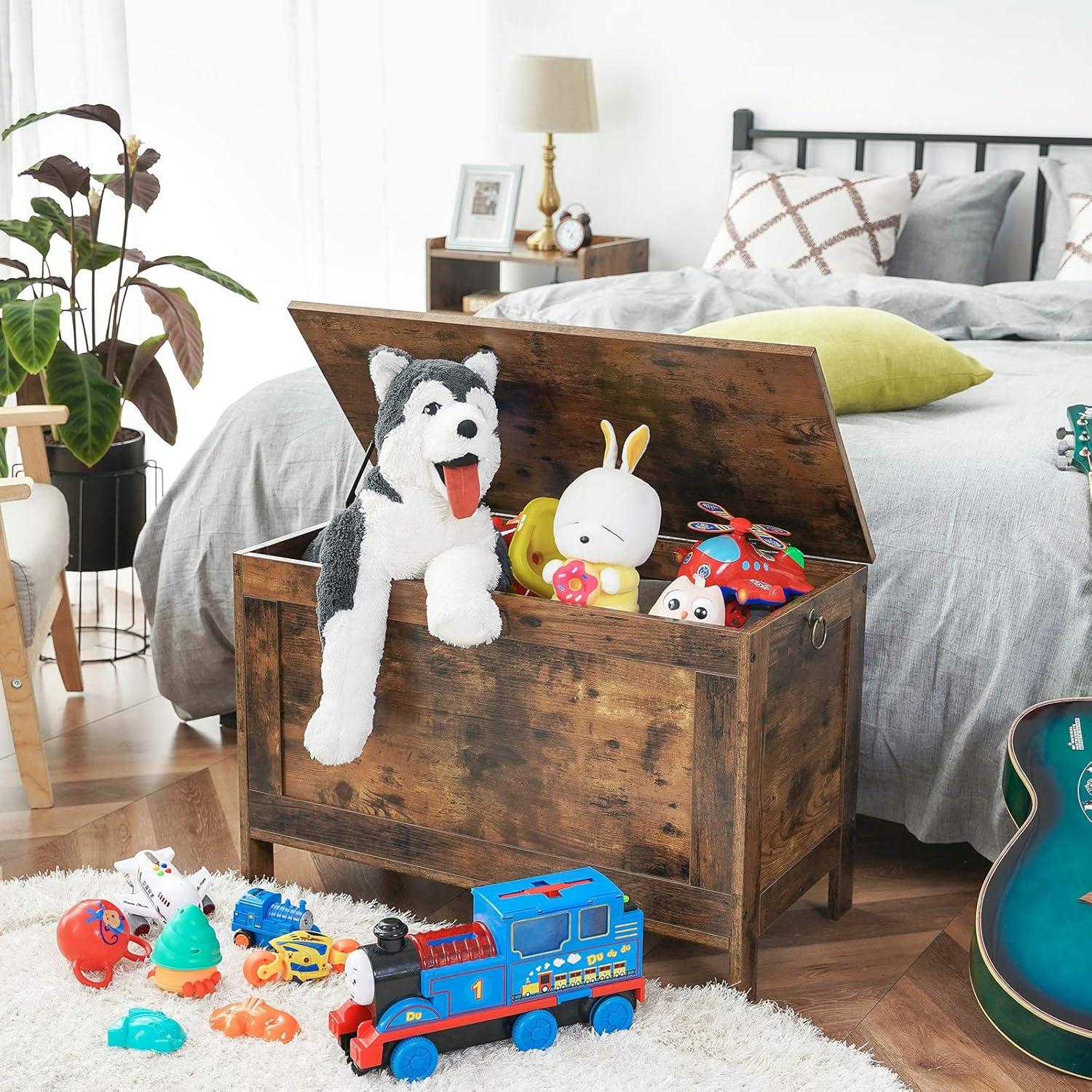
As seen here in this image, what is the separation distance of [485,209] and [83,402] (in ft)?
5.76

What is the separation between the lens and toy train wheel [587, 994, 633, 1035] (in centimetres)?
152

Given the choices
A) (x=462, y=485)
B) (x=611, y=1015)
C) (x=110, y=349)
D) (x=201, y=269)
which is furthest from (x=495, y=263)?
(x=611, y=1015)

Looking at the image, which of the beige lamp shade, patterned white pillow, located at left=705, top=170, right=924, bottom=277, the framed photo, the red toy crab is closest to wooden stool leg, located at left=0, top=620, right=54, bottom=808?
the red toy crab

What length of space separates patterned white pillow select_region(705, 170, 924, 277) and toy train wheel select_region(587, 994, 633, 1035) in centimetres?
228

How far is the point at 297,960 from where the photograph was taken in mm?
1619

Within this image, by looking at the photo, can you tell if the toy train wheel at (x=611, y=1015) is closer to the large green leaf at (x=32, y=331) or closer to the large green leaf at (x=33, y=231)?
the large green leaf at (x=32, y=331)

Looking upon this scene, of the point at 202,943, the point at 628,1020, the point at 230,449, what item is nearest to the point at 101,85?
the point at 230,449

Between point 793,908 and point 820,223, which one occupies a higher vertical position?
point 820,223

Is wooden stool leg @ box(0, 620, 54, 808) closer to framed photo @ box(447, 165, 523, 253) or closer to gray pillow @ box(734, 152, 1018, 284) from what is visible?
framed photo @ box(447, 165, 523, 253)

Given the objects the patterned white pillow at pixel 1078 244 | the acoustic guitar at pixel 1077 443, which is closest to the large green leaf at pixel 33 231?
the acoustic guitar at pixel 1077 443

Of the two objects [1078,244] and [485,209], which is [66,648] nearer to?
[485,209]

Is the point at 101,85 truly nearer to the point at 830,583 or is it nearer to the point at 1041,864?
the point at 830,583

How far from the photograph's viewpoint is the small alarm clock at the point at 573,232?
3.90 metres

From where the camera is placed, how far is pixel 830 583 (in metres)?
1.63
